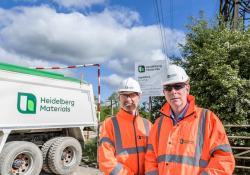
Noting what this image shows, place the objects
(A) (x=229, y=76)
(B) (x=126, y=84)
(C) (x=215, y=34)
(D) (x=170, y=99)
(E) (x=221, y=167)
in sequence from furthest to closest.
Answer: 1. (C) (x=215, y=34)
2. (A) (x=229, y=76)
3. (B) (x=126, y=84)
4. (D) (x=170, y=99)
5. (E) (x=221, y=167)

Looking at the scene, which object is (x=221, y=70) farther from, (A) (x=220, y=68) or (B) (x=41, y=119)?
(B) (x=41, y=119)

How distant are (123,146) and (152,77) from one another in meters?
4.84

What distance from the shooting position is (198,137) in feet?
8.04

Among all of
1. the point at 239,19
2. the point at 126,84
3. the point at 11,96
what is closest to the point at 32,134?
the point at 11,96

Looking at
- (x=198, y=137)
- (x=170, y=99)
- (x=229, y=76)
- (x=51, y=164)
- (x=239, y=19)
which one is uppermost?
(x=239, y=19)

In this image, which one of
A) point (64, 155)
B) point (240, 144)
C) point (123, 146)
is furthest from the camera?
point (240, 144)

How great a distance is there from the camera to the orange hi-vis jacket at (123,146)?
2841 mm

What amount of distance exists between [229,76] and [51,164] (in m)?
5.40

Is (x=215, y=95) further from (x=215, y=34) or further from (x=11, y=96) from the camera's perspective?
(x=11, y=96)

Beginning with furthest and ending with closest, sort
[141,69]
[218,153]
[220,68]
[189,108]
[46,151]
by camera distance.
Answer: [220,68]
[141,69]
[46,151]
[189,108]
[218,153]

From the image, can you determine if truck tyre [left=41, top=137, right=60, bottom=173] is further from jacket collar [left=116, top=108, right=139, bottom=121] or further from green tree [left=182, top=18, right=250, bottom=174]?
green tree [left=182, top=18, right=250, bottom=174]

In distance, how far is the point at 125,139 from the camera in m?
3.00

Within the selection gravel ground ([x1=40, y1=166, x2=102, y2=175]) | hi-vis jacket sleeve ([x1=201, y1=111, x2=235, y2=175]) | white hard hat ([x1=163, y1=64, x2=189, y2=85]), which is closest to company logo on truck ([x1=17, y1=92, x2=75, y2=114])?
gravel ground ([x1=40, y1=166, x2=102, y2=175])

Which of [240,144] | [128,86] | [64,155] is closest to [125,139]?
[128,86]
